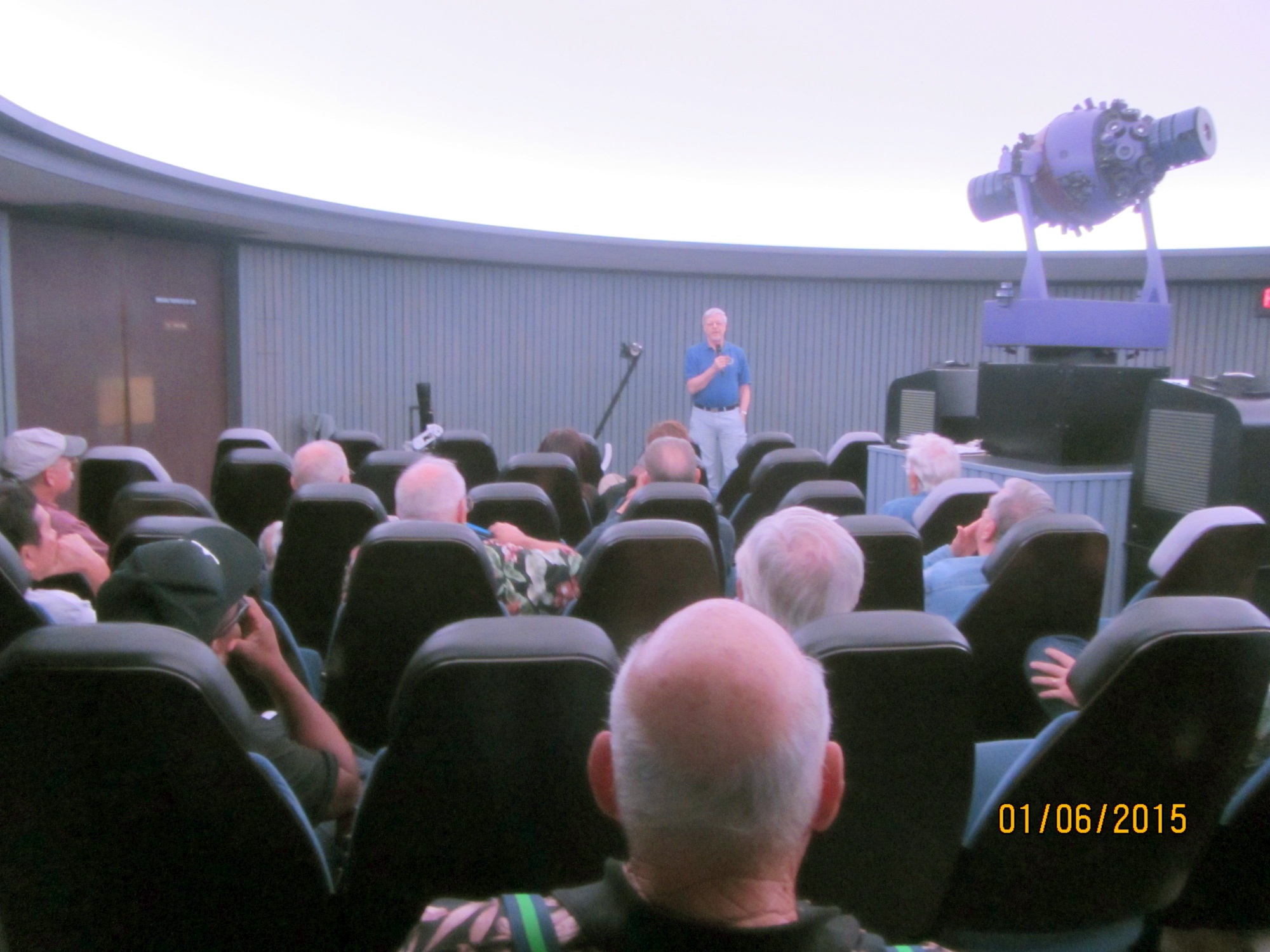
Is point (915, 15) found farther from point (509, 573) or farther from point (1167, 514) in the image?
point (509, 573)

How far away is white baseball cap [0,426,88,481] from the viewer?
3.45m

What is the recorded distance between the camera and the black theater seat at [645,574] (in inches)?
86.4

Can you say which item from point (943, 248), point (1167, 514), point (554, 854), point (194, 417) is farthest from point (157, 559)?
point (943, 248)

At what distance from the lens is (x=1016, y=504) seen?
2777 mm

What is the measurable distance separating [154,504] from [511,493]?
1128 millimetres

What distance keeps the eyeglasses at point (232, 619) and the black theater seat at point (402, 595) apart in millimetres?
353

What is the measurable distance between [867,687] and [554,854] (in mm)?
544

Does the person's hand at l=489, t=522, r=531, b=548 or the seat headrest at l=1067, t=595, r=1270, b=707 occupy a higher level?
the seat headrest at l=1067, t=595, r=1270, b=707

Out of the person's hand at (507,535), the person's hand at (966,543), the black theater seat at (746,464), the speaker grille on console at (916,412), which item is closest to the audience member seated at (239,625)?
the person's hand at (507,535)

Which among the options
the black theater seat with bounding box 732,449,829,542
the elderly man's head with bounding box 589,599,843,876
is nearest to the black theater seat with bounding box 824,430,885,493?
the black theater seat with bounding box 732,449,829,542

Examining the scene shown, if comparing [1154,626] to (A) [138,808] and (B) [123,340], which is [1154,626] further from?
(B) [123,340]

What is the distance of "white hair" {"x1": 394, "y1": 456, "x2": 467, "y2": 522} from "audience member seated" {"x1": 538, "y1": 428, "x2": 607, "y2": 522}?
6.58ft

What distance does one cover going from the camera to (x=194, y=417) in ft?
27.0

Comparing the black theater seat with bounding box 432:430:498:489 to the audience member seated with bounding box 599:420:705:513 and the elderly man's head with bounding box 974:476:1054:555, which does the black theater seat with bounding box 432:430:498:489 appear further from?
the elderly man's head with bounding box 974:476:1054:555
